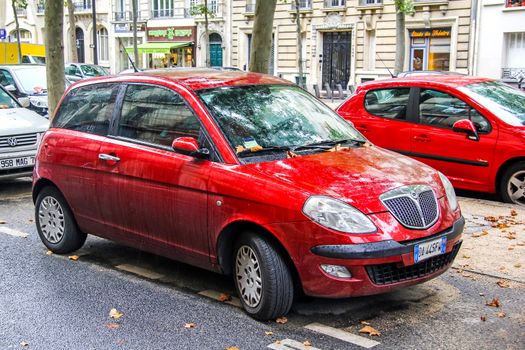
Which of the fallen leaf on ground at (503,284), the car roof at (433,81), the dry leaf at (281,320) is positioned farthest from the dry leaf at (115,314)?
the car roof at (433,81)

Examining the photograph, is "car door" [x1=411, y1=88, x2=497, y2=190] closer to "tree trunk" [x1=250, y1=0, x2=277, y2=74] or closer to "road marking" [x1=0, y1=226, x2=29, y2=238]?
"tree trunk" [x1=250, y1=0, x2=277, y2=74]

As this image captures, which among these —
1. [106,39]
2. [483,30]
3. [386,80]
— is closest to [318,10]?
[483,30]

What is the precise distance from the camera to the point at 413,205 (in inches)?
200

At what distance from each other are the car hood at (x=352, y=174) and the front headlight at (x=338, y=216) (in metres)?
0.05

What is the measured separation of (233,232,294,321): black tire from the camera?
4992 millimetres

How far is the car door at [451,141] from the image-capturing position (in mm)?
9430

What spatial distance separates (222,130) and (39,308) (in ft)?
6.58

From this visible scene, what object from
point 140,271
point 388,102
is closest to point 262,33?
point 388,102

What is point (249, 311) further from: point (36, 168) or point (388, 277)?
point (36, 168)

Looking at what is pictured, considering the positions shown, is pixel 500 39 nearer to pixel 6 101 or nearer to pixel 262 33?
pixel 262 33

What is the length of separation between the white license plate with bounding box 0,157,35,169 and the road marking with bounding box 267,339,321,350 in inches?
270

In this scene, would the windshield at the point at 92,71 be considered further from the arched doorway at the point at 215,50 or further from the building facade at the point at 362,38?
the arched doorway at the point at 215,50

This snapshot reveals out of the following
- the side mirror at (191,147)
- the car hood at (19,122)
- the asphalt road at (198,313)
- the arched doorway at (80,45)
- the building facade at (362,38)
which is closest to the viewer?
the asphalt road at (198,313)

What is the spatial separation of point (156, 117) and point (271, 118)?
39.6 inches
